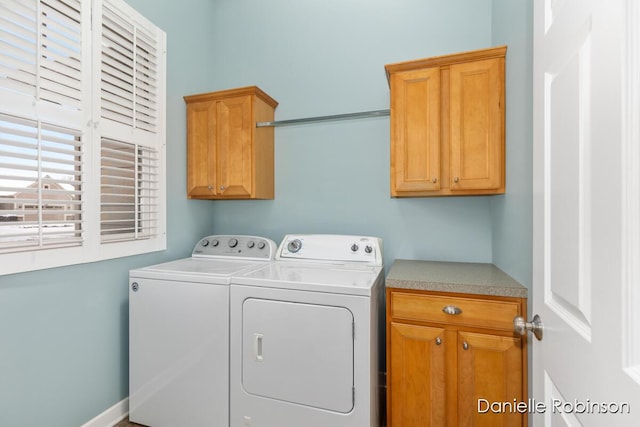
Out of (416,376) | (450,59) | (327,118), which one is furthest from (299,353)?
(450,59)

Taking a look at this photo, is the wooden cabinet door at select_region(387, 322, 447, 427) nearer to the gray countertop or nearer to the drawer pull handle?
the drawer pull handle

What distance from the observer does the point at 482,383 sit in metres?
1.49

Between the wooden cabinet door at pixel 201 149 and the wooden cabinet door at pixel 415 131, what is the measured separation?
1.36 m

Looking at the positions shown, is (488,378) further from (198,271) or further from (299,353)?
(198,271)

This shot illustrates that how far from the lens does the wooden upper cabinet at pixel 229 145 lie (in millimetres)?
2316

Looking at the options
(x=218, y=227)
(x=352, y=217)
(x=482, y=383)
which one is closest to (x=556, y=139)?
(x=482, y=383)

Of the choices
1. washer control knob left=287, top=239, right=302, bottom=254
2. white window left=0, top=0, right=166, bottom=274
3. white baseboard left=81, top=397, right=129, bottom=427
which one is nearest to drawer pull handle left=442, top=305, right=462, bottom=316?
washer control knob left=287, top=239, right=302, bottom=254

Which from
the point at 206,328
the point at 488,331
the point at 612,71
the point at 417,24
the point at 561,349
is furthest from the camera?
the point at 417,24

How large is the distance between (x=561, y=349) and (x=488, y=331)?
0.80 metres

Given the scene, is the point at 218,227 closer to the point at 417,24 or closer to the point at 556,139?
the point at 417,24

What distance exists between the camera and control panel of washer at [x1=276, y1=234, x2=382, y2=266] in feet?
6.77

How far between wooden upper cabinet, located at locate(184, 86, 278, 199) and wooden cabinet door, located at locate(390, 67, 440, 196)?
1.02 metres

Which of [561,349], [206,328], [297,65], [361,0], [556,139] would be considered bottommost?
[206,328]

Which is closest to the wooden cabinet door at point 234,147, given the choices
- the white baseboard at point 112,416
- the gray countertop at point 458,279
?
the gray countertop at point 458,279
